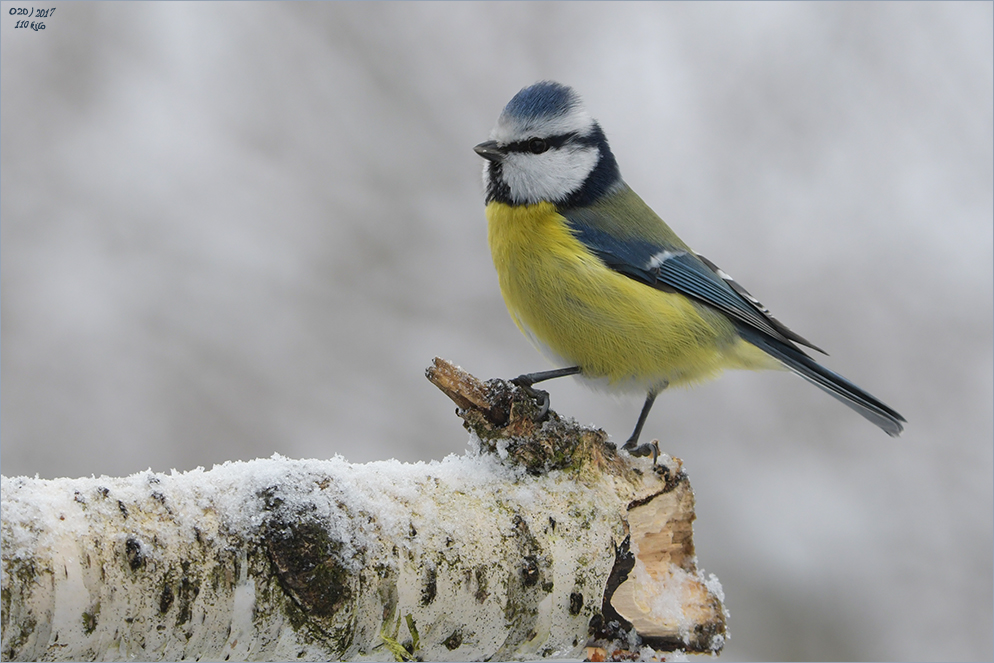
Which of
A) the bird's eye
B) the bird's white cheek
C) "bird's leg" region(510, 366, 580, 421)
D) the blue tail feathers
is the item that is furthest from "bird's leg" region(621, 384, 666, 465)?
the bird's eye

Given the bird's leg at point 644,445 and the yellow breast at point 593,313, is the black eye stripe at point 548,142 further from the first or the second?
the bird's leg at point 644,445

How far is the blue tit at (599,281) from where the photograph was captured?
2.41 metres

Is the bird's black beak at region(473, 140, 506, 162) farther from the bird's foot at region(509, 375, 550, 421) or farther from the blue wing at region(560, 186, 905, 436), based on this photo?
the bird's foot at region(509, 375, 550, 421)

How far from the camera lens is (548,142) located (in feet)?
8.54

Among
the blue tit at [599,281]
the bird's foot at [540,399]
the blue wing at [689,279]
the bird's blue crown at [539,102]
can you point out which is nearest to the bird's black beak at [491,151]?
the blue tit at [599,281]

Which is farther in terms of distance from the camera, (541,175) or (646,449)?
(541,175)

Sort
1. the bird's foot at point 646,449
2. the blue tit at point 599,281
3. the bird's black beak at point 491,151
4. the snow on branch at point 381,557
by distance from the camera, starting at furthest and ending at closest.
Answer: the bird's black beak at point 491,151, the blue tit at point 599,281, the bird's foot at point 646,449, the snow on branch at point 381,557

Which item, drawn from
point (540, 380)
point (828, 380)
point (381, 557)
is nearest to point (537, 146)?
point (540, 380)

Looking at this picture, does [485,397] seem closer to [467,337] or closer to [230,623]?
[230,623]

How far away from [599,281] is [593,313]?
0.35 feet

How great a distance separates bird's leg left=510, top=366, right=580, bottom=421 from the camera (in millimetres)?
1960

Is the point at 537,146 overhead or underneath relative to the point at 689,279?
overhead

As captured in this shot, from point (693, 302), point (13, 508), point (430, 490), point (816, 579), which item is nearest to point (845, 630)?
point (816, 579)

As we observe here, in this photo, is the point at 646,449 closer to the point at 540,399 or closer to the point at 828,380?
the point at 540,399
